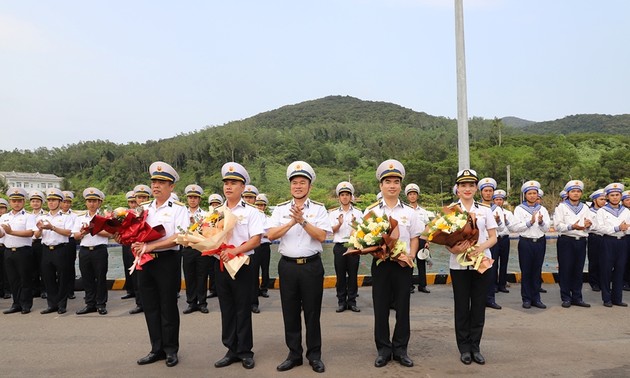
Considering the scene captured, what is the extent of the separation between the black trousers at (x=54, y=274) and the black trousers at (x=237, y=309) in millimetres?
3362

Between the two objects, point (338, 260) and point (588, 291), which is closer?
point (338, 260)

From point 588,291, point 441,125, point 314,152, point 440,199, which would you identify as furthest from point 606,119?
point 588,291

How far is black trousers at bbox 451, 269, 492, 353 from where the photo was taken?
4.32 meters

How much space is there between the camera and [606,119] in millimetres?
110500

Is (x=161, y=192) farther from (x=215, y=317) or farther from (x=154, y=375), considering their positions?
(x=215, y=317)

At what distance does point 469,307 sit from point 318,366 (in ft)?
5.48

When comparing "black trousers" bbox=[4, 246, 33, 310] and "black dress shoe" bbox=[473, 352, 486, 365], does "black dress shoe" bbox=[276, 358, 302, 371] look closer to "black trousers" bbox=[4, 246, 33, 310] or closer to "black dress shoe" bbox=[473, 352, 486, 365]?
"black dress shoe" bbox=[473, 352, 486, 365]

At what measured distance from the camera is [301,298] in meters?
4.21

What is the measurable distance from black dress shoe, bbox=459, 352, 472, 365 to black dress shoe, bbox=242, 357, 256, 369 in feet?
6.79

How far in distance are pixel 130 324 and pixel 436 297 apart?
15.3ft

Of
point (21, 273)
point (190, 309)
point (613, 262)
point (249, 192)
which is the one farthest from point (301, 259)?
point (613, 262)

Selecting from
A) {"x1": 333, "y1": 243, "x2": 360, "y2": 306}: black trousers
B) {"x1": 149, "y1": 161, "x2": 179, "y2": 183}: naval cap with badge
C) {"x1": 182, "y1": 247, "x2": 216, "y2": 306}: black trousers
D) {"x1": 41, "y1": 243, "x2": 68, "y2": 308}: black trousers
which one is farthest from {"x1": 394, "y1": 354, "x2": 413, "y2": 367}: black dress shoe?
{"x1": 41, "y1": 243, "x2": 68, "y2": 308}: black trousers

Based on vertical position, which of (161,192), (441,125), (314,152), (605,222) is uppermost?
(441,125)

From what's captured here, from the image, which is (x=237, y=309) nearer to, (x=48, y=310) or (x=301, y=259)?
(x=301, y=259)
